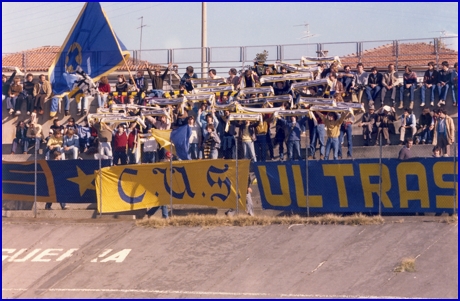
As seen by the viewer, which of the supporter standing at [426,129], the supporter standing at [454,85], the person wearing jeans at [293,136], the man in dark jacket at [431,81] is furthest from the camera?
the man in dark jacket at [431,81]

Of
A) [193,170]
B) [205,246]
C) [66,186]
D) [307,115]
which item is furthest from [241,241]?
[66,186]

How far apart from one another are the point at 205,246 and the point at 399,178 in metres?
4.65

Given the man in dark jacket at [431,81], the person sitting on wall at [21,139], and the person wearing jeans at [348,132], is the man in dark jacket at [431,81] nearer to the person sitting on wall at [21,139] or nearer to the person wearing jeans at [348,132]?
the person wearing jeans at [348,132]

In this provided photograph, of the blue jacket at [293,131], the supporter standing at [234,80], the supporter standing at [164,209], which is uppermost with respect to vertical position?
the supporter standing at [234,80]

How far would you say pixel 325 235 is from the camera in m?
18.9

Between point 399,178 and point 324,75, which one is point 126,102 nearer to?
point 324,75

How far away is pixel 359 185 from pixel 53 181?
8.31m

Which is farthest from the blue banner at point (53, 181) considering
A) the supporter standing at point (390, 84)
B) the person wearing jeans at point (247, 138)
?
the supporter standing at point (390, 84)

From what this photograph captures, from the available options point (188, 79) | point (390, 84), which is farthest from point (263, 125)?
point (188, 79)

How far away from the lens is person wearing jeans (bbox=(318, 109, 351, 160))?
20781 mm

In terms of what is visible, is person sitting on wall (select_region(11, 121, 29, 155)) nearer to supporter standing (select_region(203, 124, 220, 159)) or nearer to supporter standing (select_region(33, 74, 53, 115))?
supporter standing (select_region(33, 74, 53, 115))

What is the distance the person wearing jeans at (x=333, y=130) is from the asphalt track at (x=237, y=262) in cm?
229

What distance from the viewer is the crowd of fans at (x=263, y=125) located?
21344 millimetres

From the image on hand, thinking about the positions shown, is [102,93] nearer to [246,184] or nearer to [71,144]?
[71,144]
